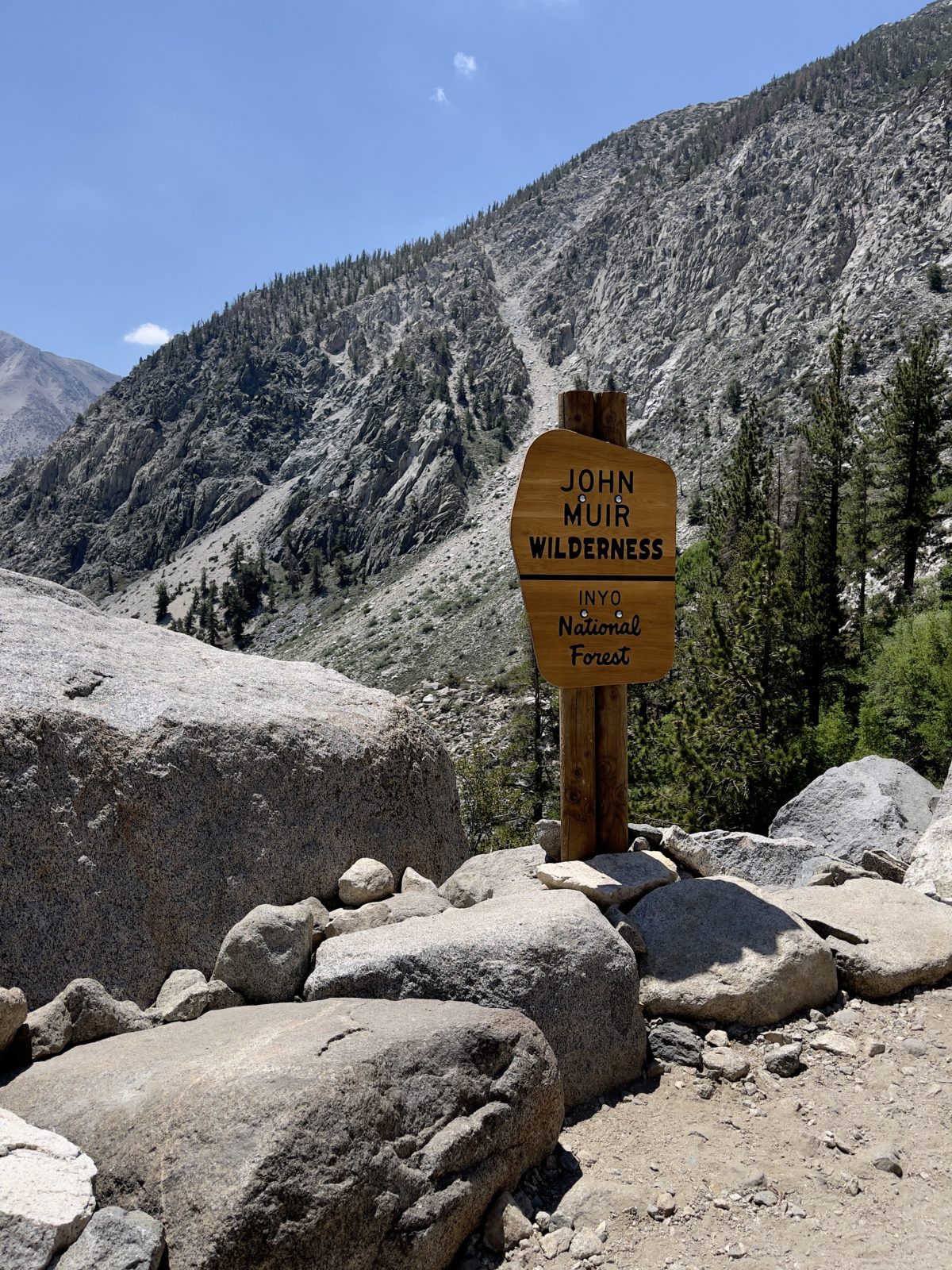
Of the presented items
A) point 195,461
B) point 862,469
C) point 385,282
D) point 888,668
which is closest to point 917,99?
point 862,469

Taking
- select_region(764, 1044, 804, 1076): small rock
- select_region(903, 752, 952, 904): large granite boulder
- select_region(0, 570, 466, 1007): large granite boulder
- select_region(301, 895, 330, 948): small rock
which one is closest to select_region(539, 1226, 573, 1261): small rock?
select_region(764, 1044, 804, 1076): small rock

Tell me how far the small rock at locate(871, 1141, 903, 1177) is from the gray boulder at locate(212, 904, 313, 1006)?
292 centimetres

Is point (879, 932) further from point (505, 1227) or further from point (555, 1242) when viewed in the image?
point (505, 1227)

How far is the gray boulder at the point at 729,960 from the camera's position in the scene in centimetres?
455

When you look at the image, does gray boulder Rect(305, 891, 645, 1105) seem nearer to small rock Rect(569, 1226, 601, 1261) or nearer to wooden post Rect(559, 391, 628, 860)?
small rock Rect(569, 1226, 601, 1261)

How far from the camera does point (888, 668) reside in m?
23.3

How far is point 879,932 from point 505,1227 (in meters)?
3.30

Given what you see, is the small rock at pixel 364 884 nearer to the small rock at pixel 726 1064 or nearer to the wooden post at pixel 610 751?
the wooden post at pixel 610 751

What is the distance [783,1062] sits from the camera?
4156 millimetres

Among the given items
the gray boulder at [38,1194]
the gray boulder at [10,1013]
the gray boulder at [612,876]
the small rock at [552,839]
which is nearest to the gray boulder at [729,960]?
the gray boulder at [612,876]

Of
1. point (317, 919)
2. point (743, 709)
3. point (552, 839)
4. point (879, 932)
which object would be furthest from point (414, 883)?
point (743, 709)

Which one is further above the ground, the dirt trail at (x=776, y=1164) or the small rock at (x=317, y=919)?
the small rock at (x=317, y=919)

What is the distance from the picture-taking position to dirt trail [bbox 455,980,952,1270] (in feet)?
9.68

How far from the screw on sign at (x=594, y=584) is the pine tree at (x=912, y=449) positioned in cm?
2988
